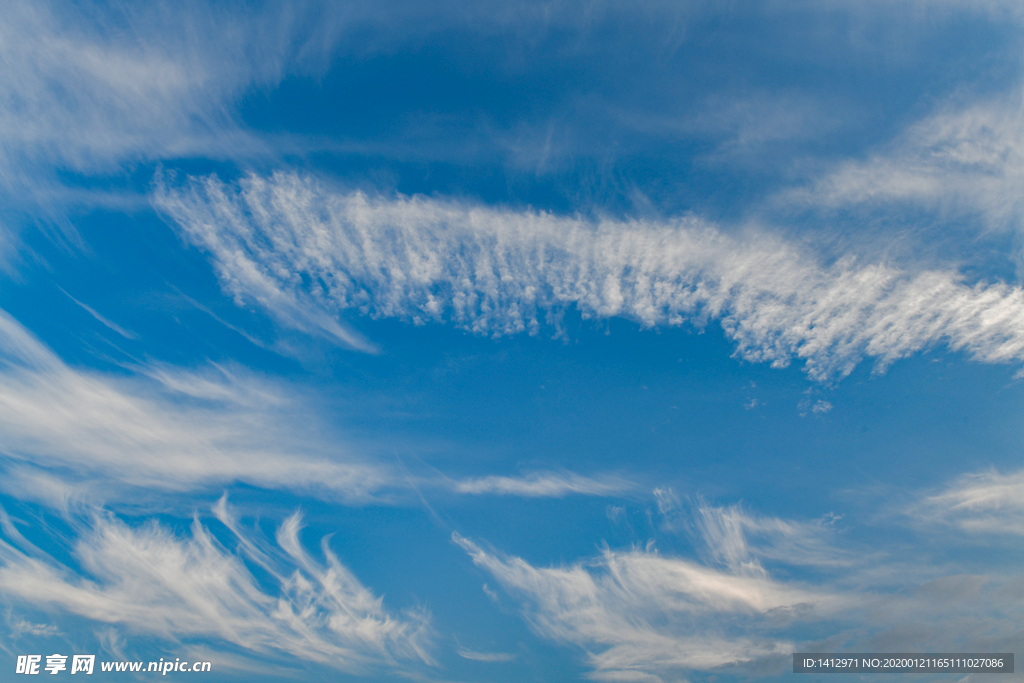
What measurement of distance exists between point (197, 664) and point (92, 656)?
78.6ft

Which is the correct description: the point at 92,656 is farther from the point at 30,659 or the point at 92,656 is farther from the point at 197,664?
the point at 197,664

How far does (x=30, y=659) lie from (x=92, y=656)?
37.1 feet

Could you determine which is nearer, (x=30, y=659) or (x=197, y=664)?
(x=30, y=659)

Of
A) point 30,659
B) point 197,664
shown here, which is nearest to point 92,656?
point 30,659

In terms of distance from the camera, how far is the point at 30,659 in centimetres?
8581

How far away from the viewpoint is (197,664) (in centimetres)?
9169

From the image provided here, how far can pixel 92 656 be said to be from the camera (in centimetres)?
8931

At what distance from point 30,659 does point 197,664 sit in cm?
3508
